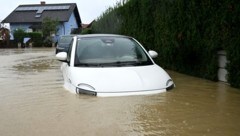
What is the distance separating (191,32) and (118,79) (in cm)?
441

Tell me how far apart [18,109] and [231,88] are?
14.7ft

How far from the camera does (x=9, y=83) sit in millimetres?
10148

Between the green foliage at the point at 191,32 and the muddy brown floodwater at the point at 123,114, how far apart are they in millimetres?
1394

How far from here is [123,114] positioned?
5.73m

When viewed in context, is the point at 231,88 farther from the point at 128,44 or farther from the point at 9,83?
the point at 9,83

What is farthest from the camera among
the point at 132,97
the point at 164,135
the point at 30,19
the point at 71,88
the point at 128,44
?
the point at 30,19

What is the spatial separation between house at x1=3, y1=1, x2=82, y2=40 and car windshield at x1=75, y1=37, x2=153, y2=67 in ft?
157

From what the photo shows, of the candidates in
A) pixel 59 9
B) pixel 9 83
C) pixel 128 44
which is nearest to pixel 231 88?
pixel 128 44

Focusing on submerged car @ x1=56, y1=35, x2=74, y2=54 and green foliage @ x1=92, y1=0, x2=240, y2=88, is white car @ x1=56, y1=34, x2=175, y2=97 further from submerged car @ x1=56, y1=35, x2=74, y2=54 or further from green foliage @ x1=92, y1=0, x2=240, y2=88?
submerged car @ x1=56, y1=35, x2=74, y2=54

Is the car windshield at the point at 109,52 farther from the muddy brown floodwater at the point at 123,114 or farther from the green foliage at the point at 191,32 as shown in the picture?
the green foliage at the point at 191,32

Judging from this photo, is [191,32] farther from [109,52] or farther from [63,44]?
[63,44]

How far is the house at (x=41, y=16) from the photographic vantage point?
2245 inches

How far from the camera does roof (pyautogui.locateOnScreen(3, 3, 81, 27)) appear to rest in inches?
2279

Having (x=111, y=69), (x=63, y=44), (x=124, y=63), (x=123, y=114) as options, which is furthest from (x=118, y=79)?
(x=63, y=44)
